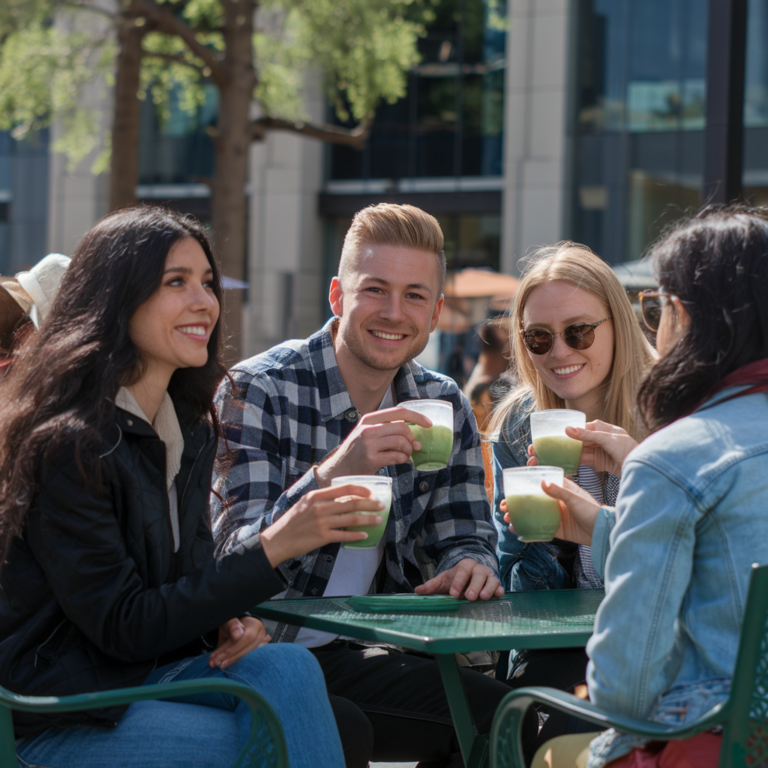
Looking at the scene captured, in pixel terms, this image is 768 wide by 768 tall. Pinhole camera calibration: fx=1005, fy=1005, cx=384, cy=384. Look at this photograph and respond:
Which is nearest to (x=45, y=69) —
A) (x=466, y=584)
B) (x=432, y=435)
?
(x=432, y=435)

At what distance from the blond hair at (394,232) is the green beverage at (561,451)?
2.84ft

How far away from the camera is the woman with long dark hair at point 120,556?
2.14 m

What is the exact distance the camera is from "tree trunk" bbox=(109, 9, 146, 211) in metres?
11.7

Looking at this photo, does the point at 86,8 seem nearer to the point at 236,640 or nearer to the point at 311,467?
the point at 311,467

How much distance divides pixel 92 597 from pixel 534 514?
112 centimetres

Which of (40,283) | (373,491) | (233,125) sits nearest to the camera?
(373,491)

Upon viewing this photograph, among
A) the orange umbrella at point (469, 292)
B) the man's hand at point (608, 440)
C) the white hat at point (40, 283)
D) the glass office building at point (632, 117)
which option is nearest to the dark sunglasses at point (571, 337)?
the man's hand at point (608, 440)

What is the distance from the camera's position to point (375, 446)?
260cm

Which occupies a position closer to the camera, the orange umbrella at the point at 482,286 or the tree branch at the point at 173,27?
the tree branch at the point at 173,27

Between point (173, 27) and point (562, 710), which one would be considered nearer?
point (562, 710)

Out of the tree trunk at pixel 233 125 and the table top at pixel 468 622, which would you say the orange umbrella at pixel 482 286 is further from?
the table top at pixel 468 622

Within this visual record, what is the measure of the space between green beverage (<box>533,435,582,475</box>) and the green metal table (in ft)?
1.21

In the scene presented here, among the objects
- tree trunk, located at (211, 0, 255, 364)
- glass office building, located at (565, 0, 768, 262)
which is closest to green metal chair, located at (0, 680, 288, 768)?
tree trunk, located at (211, 0, 255, 364)

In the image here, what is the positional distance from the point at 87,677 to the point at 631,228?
60.7 feet
